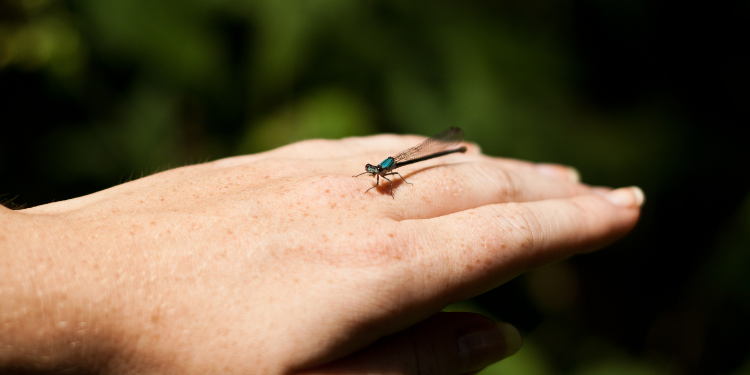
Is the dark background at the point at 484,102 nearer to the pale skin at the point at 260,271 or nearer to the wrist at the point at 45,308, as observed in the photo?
the pale skin at the point at 260,271

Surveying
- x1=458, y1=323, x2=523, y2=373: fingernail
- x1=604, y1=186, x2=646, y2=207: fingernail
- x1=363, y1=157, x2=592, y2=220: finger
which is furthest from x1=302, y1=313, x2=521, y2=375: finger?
x1=604, y1=186, x2=646, y2=207: fingernail

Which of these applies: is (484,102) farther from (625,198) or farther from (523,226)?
(523,226)

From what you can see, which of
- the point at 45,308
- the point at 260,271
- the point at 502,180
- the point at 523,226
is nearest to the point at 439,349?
the point at 523,226

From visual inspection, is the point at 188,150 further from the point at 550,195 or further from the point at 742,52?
the point at 742,52

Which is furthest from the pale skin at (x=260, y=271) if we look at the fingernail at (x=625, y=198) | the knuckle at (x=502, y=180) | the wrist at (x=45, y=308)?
the fingernail at (x=625, y=198)

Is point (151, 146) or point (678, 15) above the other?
point (151, 146)

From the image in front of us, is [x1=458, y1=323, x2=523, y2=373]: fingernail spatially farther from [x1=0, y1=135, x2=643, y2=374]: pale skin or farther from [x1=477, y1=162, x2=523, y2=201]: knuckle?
[x1=477, y1=162, x2=523, y2=201]: knuckle

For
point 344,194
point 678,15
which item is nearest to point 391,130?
point 344,194
